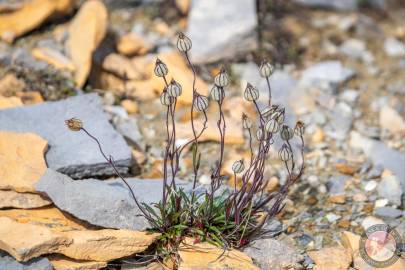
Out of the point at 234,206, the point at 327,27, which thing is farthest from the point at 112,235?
the point at 327,27

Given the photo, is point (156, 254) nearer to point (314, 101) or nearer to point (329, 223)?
point (329, 223)

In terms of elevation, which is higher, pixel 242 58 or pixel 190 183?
pixel 242 58

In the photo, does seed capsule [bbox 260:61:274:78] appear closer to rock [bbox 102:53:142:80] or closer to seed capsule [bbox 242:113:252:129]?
seed capsule [bbox 242:113:252:129]

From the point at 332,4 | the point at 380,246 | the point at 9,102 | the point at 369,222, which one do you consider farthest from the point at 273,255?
the point at 332,4

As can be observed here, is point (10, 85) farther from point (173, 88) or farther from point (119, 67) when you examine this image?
point (173, 88)

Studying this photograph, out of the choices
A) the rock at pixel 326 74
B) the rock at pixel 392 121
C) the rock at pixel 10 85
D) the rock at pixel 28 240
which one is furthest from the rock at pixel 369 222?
the rock at pixel 10 85
